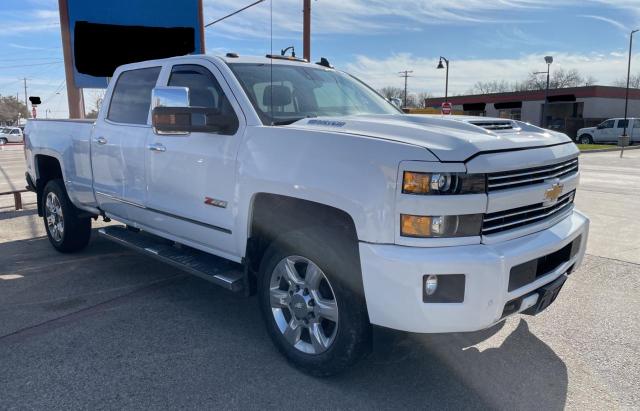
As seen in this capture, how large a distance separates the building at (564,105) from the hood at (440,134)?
4145cm

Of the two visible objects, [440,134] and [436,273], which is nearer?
[436,273]

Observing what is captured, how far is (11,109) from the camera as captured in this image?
96562 millimetres

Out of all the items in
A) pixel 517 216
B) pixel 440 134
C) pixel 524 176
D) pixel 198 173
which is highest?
pixel 440 134

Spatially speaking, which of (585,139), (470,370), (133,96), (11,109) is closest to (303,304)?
(470,370)

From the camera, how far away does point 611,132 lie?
111 ft

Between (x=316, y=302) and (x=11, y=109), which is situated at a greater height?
(x=11, y=109)

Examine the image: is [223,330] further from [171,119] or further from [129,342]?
[171,119]

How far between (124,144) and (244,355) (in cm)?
232

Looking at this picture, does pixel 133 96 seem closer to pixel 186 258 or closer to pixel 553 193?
pixel 186 258

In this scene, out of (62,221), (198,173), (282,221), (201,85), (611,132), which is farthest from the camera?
(611,132)

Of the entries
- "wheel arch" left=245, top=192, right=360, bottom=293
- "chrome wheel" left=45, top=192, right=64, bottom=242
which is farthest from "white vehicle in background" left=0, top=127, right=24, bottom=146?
"wheel arch" left=245, top=192, right=360, bottom=293

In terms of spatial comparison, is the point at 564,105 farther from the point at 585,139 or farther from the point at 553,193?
the point at 553,193

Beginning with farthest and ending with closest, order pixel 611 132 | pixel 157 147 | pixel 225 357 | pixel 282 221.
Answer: pixel 611 132, pixel 157 147, pixel 225 357, pixel 282 221

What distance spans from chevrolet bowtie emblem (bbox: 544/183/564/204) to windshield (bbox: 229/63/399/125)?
164 centimetres
